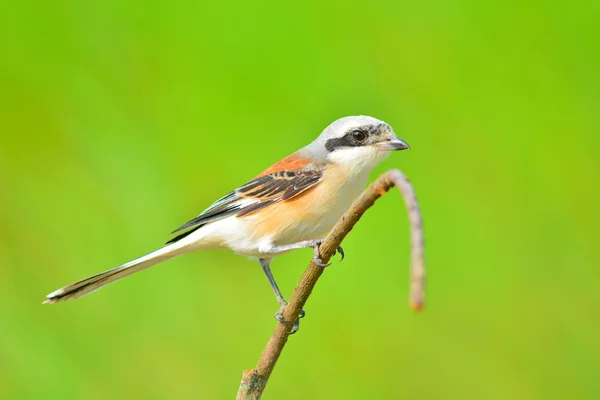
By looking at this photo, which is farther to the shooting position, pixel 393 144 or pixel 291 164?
pixel 291 164

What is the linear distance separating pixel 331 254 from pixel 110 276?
3.04ft

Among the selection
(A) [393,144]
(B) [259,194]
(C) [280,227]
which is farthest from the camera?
(B) [259,194]

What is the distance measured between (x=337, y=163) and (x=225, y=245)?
0.48 metres

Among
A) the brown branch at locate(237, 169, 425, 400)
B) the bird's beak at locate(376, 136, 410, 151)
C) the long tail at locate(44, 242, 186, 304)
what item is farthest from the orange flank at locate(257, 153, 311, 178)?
the brown branch at locate(237, 169, 425, 400)

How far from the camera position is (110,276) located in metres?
2.14

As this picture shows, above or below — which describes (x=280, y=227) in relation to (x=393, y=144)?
below

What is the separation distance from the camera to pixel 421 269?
32.4 inches

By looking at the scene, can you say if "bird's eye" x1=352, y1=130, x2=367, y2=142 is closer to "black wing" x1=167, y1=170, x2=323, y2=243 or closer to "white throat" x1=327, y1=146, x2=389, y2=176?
"white throat" x1=327, y1=146, x2=389, y2=176

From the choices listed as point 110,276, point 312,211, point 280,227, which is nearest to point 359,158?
point 312,211

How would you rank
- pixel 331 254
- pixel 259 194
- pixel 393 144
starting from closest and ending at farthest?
pixel 331 254 → pixel 393 144 → pixel 259 194

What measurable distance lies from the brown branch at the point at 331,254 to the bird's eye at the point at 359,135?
2.56 ft

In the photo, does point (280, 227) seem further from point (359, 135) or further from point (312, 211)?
point (359, 135)

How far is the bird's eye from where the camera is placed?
2209mm

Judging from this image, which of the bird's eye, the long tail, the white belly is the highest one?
the bird's eye
